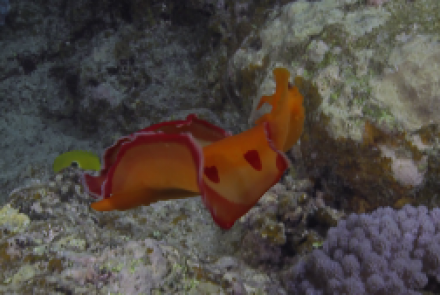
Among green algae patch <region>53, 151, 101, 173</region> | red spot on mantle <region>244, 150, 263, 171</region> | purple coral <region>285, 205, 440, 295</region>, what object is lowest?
green algae patch <region>53, 151, 101, 173</region>

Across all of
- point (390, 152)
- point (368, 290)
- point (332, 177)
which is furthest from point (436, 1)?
point (368, 290)

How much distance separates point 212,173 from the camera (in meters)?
1.56

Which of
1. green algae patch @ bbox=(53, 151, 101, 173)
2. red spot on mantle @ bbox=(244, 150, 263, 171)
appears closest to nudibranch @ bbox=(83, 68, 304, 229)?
red spot on mantle @ bbox=(244, 150, 263, 171)

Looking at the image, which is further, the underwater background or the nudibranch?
the underwater background

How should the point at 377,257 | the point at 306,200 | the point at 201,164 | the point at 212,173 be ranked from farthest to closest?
the point at 306,200
the point at 377,257
the point at 212,173
the point at 201,164

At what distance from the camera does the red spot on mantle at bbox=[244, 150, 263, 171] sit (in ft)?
5.27

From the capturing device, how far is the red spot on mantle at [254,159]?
1608mm

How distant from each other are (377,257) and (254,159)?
1.24 meters

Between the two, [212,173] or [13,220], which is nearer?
[212,173]

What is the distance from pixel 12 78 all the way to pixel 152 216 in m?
5.64

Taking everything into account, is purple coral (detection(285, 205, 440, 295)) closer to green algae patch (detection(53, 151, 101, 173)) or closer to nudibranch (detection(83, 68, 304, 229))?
nudibranch (detection(83, 68, 304, 229))

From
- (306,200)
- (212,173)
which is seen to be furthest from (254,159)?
(306,200)

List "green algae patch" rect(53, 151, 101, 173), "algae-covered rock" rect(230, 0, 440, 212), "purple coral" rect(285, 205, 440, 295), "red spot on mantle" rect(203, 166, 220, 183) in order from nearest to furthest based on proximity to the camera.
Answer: "red spot on mantle" rect(203, 166, 220, 183)
"purple coral" rect(285, 205, 440, 295)
"algae-covered rock" rect(230, 0, 440, 212)
"green algae patch" rect(53, 151, 101, 173)

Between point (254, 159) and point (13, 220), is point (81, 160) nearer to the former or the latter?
point (13, 220)
